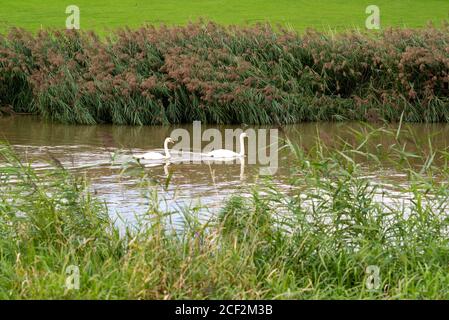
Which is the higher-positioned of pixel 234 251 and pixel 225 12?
pixel 225 12

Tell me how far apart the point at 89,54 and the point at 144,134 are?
319 cm

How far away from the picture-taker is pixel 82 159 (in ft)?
51.8

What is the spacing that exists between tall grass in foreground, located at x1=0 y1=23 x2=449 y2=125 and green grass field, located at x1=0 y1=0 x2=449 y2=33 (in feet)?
36.1

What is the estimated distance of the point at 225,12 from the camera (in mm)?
36812

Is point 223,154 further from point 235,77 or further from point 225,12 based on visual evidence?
point 225,12

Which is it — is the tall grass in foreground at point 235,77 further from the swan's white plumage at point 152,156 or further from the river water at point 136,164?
the swan's white plumage at point 152,156

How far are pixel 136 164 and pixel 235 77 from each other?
10980 millimetres

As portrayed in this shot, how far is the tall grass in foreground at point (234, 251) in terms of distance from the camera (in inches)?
296

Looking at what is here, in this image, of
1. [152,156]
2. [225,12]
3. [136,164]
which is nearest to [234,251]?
[136,164]

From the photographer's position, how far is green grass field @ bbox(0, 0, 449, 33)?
112 feet

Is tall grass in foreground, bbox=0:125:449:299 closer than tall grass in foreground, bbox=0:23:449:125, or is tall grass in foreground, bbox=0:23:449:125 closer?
Result: tall grass in foreground, bbox=0:125:449:299

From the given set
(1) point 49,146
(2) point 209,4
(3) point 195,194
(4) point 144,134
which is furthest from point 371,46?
(2) point 209,4

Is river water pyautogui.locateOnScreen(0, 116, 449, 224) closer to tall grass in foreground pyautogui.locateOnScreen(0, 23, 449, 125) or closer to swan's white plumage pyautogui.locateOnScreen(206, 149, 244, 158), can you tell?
swan's white plumage pyautogui.locateOnScreen(206, 149, 244, 158)

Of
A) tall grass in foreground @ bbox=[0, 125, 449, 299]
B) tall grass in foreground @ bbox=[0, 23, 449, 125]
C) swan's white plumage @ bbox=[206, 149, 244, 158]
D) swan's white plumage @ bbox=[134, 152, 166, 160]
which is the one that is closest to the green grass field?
tall grass in foreground @ bbox=[0, 23, 449, 125]
